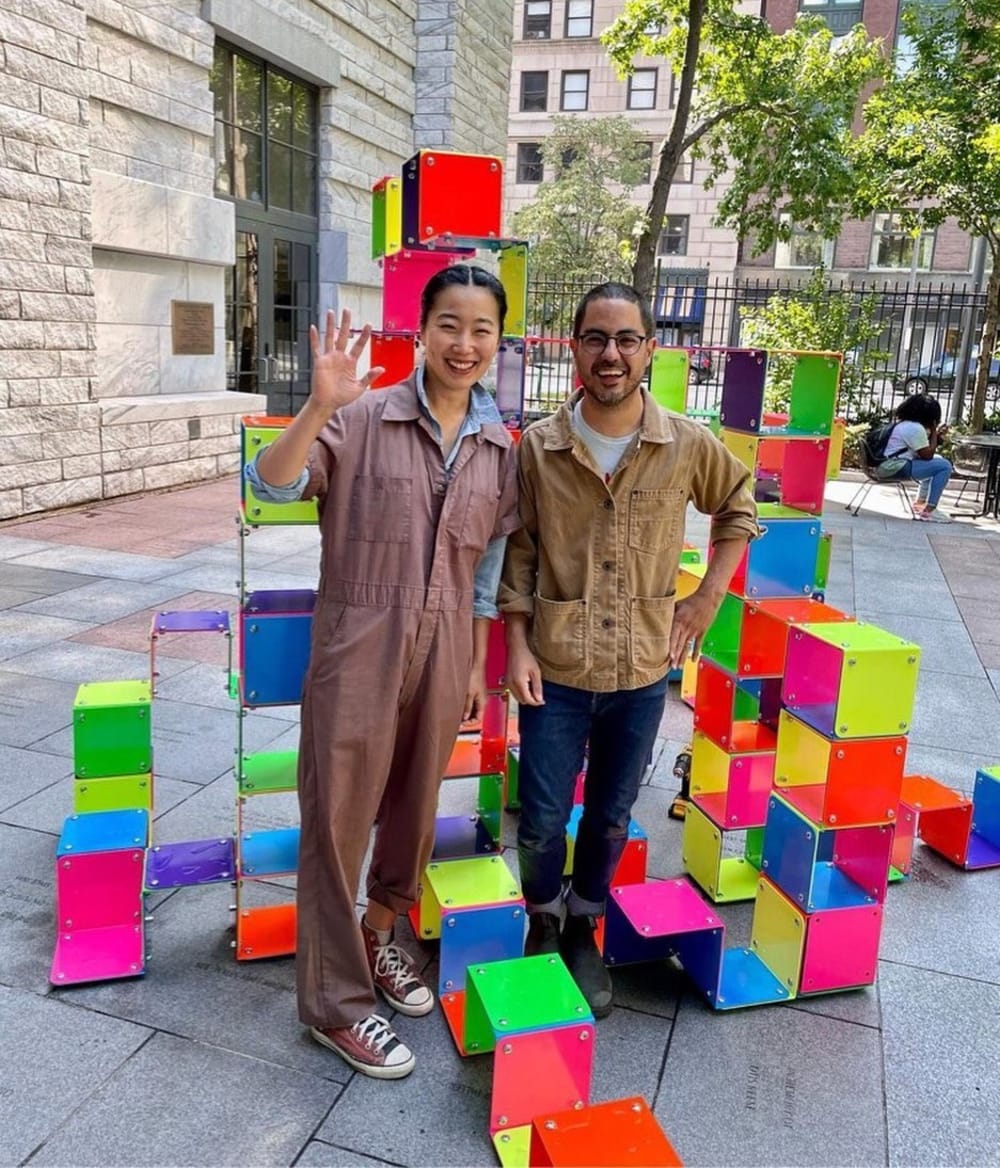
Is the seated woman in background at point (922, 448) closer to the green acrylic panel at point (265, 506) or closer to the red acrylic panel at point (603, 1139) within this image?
the green acrylic panel at point (265, 506)

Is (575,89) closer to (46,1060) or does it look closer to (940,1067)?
(940,1067)

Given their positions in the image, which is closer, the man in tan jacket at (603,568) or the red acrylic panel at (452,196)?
the man in tan jacket at (603,568)

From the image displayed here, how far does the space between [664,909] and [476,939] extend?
62 centimetres

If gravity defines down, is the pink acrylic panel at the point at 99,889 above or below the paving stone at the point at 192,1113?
above

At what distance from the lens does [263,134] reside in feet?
39.9

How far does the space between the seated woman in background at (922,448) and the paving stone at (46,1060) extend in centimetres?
1069

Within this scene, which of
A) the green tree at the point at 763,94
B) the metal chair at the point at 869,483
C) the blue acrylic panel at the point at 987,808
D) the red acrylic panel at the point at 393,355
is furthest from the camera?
the green tree at the point at 763,94

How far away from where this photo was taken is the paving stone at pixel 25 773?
12.8ft

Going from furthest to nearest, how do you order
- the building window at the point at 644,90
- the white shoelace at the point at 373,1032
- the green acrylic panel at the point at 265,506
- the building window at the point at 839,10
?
the building window at the point at 644,90
the building window at the point at 839,10
the green acrylic panel at the point at 265,506
the white shoelace at the point at 373,1032

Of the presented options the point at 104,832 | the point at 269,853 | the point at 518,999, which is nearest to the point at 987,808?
the point at 518,999

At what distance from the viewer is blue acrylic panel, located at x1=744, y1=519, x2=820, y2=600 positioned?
11.2 feet

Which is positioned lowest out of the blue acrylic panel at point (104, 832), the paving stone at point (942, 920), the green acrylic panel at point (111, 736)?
the paving stone at point (942, 920)

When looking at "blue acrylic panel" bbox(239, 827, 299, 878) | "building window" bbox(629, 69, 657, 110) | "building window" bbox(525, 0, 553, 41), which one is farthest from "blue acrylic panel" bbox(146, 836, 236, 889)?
"building window" bbox(525, 0, 553, 41)

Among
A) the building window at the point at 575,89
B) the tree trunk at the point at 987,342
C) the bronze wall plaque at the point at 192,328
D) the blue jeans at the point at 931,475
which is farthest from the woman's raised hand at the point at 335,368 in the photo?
the building window at the point at 575,89
